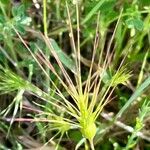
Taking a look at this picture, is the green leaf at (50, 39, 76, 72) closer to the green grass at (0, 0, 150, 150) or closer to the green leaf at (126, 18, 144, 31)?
the green grass at (0, 0, 150, 150)

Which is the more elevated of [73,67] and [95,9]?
[95,9]

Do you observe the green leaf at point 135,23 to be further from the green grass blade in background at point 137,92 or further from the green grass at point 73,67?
the green grass blade in background at point 137,92

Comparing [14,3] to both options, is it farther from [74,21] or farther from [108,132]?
[108,132]

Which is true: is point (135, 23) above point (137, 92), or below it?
above

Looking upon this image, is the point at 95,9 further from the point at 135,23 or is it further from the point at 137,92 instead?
the point at 137,92

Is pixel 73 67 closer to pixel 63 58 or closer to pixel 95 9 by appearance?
pixel 63 58

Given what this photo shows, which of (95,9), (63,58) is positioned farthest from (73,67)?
(95,9)

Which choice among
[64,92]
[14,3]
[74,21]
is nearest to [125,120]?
[64,92]

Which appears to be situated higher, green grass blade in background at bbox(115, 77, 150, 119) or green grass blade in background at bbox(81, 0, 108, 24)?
green grass blade in background at bbox(81, 0, 108, 24)

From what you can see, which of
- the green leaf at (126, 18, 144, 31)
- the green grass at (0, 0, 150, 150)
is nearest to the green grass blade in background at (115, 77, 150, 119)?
the green grass at (0, 0, 150, 150)

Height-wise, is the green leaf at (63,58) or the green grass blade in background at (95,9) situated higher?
the green grass blade in background at (95,9)

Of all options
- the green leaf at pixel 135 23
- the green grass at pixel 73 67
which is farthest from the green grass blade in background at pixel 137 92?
the green leaf at pixel 135 23
